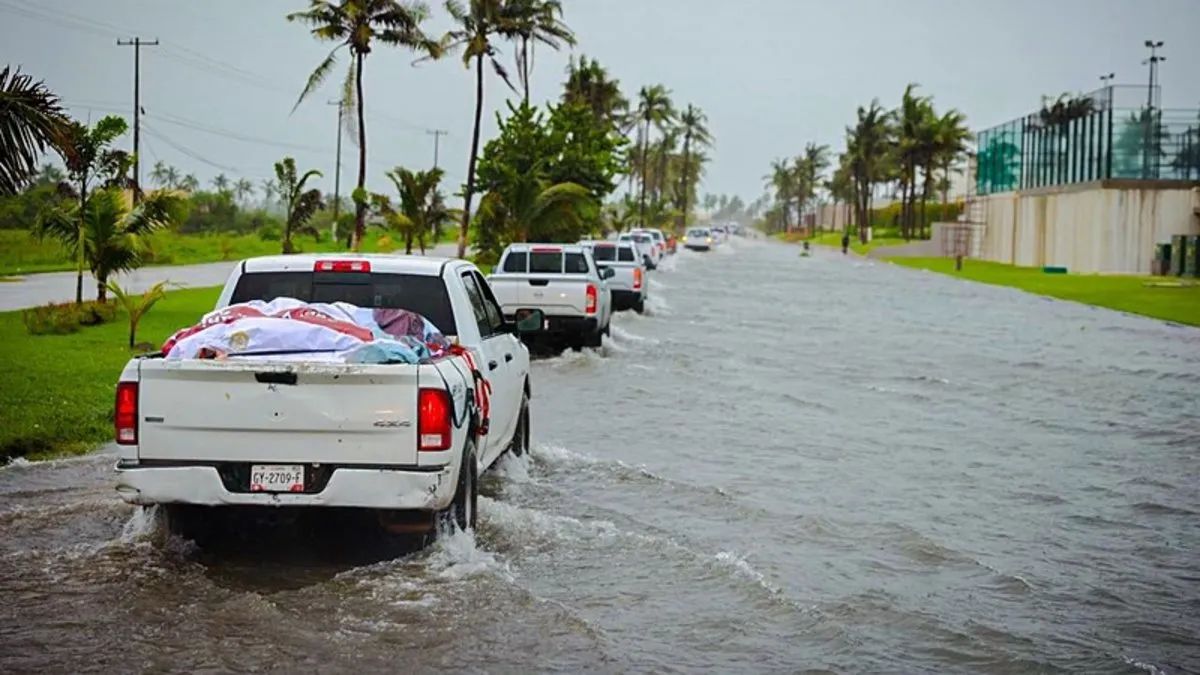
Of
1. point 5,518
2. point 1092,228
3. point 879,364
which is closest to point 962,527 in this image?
point 5,518

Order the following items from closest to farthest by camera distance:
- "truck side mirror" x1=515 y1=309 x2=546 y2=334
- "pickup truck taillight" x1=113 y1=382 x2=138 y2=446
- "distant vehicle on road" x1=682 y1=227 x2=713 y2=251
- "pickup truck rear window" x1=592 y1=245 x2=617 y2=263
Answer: "pickup truck taillight" x1=113 y1=382 x2=138 y2=446
"truck side mirror" x1=515 y1=309 x2=546 y2=334
"pickup truck rear window" x1=592 y1=245 x2=617 y2=263
"distant vehicle on road" x1=682 y1=227 x2=713 y2=251

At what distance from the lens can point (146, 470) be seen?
7.72 m

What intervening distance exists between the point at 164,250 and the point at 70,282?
23.3 meters

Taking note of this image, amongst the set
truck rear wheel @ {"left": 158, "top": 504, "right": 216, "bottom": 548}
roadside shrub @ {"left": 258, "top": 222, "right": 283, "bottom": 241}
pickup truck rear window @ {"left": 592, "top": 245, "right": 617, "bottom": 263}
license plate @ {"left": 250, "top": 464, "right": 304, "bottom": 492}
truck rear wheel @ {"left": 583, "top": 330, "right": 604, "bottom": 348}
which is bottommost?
truck rear wheel @ {"left": 158, "top": 504, "right": 216, "bottom": 548}

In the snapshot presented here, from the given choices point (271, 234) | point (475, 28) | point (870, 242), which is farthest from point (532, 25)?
point (870, 242)

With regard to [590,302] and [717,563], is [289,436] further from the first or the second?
[590,302]

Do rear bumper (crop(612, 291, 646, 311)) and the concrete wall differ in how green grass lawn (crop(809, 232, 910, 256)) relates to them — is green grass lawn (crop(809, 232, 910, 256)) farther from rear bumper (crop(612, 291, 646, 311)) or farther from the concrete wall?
rear bumper (crop(612, 291, 646, 311))

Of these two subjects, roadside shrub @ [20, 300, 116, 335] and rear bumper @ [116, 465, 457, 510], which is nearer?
rear bumper @ [116, 465, 457, 510]

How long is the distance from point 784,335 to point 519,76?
26719 mm

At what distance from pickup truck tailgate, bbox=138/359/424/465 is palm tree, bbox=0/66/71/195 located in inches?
267

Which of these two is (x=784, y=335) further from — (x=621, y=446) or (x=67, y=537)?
(x=67, y=537)

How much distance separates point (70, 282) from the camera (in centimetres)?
3662

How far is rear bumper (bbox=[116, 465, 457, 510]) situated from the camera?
768cm

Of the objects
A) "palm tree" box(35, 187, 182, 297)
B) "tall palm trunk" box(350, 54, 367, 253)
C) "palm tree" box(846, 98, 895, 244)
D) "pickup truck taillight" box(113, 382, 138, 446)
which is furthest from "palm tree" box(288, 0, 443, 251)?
"palm tree" box(846, 98, 895, 244)
